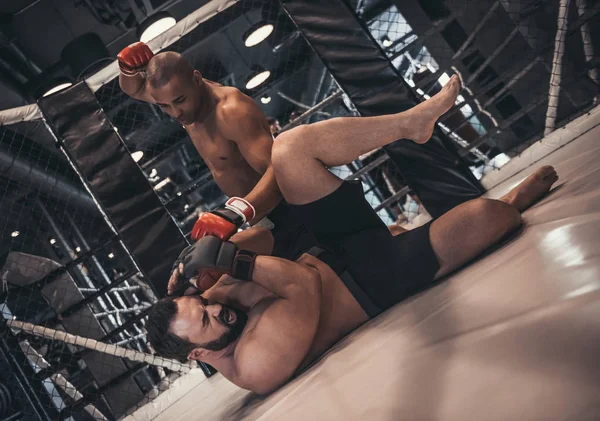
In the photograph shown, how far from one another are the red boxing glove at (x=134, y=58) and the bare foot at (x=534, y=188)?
1.40m

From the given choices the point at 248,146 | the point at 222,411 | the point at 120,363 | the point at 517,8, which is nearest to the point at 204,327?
the point at 222,411

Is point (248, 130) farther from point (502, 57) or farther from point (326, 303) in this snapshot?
point (502, 57)

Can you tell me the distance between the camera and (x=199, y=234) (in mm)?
1520

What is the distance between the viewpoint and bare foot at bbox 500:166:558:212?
1778mm

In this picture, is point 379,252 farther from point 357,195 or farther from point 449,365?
point 449,365

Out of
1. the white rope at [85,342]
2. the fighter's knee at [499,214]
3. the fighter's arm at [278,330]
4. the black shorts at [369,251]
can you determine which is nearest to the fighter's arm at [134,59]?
the black shorts at [369,251]

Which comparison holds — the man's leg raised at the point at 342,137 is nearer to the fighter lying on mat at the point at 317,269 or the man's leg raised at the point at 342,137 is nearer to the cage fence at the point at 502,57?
the fighter lying on mat at the point at 317,269

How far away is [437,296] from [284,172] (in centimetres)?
54

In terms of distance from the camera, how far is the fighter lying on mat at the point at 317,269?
1.53 meters

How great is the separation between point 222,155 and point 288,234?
429 millimetres

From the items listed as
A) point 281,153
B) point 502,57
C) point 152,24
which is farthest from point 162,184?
point 281,153

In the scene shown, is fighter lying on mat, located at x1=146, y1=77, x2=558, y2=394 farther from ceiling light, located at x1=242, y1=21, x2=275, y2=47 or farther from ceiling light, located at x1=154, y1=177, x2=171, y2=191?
ceiling light, located at x1=154, y1=177, x2=171, y2=191

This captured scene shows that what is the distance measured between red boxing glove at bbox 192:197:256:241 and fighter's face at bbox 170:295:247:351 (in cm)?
19

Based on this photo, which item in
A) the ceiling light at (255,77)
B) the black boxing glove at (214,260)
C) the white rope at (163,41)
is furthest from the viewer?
the ceiling light at (255,77)
